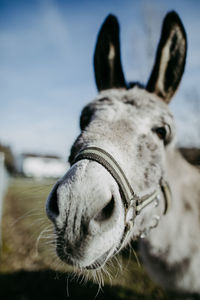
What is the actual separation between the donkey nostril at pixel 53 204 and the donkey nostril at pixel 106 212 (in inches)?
10.4

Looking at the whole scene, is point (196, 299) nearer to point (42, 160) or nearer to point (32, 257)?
point (32, 257)

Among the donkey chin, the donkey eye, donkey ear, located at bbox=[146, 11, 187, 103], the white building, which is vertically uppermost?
donkey ear, located at bbox=[146, 11, 187, 103]

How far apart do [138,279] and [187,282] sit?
260cm

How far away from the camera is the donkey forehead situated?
2.02m

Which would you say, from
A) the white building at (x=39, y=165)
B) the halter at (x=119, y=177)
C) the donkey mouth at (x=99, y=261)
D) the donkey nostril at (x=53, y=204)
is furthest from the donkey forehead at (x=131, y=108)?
the white building at (x=39, y=165)

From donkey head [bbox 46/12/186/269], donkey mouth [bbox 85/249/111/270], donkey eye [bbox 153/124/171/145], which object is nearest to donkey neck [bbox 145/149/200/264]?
donkey head [bbox 46/12/186/269]

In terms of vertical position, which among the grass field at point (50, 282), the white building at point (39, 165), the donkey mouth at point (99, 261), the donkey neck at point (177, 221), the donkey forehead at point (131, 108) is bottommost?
the white building at point (39, 165)

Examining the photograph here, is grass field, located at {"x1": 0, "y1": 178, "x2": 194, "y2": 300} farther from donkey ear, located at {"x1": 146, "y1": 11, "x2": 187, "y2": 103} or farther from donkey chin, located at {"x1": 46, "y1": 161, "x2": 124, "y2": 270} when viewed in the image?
donkey ear, located at {"x1": 146, "y1": 11, "x2": 187, "y2": 103}

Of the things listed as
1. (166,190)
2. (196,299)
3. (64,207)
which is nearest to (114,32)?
(166,190)

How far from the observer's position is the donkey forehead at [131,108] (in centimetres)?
202

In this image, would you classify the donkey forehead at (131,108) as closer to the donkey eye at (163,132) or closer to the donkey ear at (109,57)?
the donkey eye at (163,132)

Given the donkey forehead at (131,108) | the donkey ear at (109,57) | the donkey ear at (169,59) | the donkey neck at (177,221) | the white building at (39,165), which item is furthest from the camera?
the white building at (39,165)

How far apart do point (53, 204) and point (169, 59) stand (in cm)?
214

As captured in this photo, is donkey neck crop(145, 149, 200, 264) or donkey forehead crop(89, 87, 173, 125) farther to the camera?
donkey neck crop(145, 149, 200, 264)
